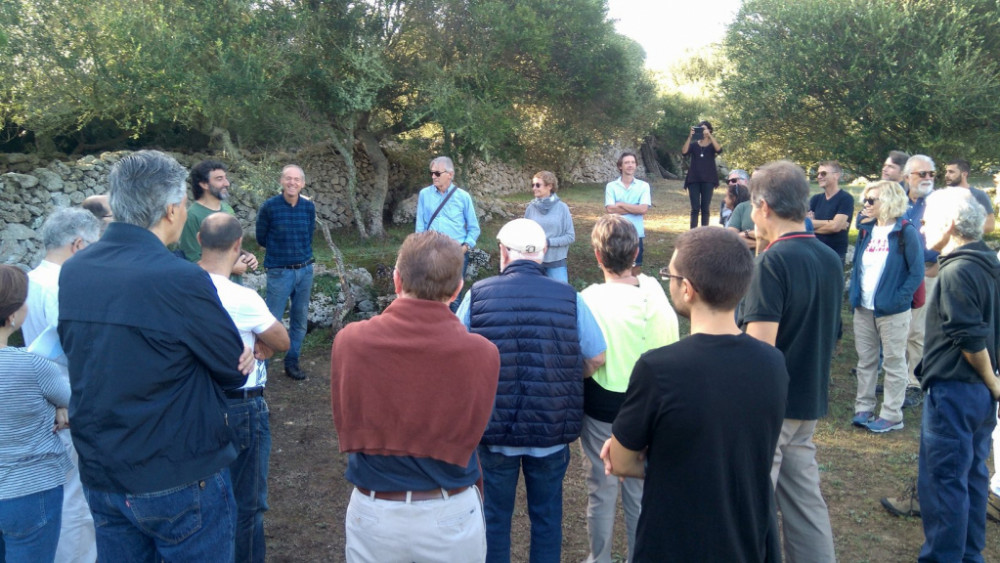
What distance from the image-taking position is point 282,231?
6457mm

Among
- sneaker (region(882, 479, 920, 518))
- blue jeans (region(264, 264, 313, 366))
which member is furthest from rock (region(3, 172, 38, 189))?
sneaker (region(882, 479, 920, 518))

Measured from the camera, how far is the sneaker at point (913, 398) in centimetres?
625

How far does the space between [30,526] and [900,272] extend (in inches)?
231

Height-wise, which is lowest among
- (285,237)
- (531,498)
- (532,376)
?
(531,498)

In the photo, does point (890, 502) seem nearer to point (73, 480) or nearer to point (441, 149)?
point (73, 480)

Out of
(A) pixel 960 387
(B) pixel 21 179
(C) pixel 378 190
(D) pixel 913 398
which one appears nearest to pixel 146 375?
(A) pixel 960 387

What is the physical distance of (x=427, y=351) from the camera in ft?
7.45

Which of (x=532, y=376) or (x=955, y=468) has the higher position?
(x=532, y=376)

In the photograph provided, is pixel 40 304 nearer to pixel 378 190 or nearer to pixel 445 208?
pixel 445 208

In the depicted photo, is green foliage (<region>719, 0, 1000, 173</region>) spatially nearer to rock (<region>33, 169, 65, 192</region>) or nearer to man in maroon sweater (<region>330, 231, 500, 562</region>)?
man in maroon sweater (<region>330, 231, 500, 562</region>)

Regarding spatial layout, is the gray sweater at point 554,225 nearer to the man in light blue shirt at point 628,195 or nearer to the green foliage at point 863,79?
the man in light blue shirt at point 628,195

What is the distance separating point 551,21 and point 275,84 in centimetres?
426

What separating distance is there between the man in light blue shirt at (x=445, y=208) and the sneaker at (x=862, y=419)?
3914 mm

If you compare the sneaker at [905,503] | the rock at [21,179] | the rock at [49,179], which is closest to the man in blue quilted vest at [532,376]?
the sneaker at [905,503]
